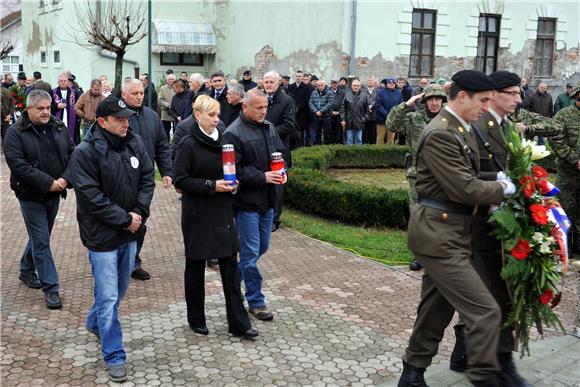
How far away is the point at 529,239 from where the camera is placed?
4758mm

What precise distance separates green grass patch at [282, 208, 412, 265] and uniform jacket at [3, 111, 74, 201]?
384 centimetres

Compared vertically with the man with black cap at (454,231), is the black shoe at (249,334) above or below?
below

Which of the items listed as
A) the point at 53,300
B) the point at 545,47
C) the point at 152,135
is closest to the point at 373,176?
the point at 152,135

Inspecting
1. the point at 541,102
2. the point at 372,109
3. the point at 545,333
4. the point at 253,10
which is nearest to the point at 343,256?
the point at 545,333

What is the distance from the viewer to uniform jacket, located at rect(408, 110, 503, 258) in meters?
4.56

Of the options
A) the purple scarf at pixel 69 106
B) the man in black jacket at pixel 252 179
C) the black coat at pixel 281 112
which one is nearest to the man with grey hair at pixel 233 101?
the black coat at pixel 281 112

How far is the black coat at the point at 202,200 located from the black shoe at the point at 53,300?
5.28ft

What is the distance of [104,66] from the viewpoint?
27.1 metres

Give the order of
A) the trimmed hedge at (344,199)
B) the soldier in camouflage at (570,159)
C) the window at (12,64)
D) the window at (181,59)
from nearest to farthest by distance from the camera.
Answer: the soldier in camouflage at (570,159) < the trimmed hedge at (344,199) < the window at (181,59) < the window at (12,64)

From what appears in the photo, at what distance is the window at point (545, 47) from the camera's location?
1022 inches

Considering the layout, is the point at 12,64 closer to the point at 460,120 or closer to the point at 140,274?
the point at 140,274

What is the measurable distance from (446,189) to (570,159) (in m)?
4.53

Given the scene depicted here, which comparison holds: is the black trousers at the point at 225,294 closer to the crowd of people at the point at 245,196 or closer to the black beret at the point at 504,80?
the crowd of people at the point at 245,196

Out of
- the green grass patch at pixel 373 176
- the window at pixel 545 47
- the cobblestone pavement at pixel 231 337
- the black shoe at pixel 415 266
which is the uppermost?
the window at pixel 545 47
